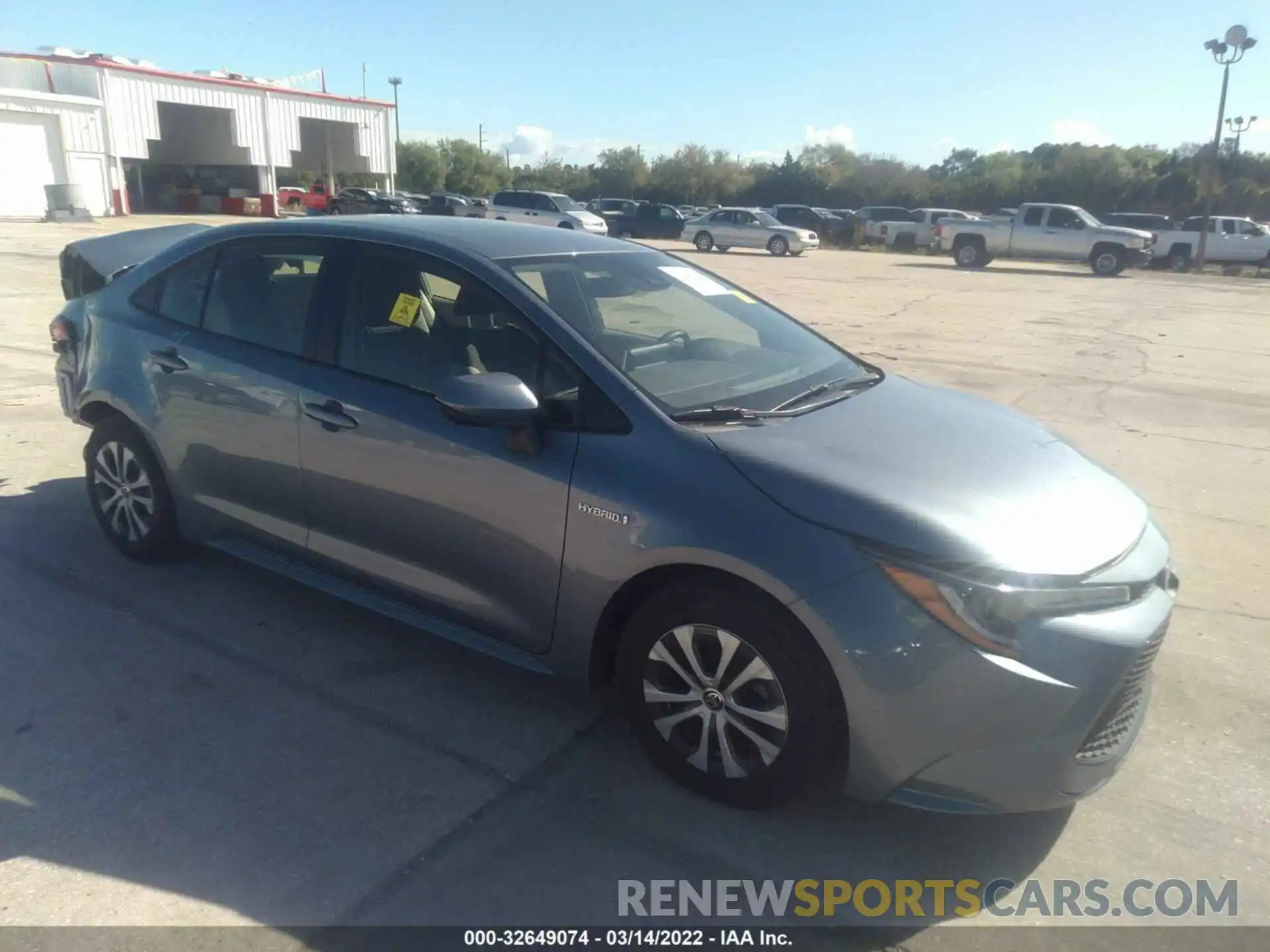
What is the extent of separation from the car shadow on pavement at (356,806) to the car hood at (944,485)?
948 millimetres

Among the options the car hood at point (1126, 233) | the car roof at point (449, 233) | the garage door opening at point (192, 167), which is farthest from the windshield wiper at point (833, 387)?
the garage door opening at point (192, 167)

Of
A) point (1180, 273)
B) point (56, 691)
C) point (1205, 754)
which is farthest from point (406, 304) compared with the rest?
point (1180, 273)

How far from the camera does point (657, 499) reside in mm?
2943

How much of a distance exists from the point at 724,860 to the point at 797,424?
1396 mm

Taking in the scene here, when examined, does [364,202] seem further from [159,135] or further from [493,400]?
[493,400]

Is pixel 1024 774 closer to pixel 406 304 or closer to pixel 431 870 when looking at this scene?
pixel 431 870

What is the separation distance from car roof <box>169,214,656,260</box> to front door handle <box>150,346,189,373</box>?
1.89ft

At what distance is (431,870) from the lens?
2.73 metres

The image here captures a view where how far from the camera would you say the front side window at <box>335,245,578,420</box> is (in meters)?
3.37

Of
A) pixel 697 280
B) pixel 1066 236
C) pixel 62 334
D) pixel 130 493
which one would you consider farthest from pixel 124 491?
pixel 1066 236

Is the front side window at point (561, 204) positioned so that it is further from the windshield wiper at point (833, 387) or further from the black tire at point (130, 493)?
the windshield wiper at point (833, 387)

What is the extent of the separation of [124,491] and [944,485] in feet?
12.4

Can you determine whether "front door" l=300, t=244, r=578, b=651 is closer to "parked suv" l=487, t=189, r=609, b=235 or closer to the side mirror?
the side mirror

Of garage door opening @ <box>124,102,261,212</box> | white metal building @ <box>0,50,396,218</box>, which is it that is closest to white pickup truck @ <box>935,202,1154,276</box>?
white metal building @ <box>0,50,396,218</box>
